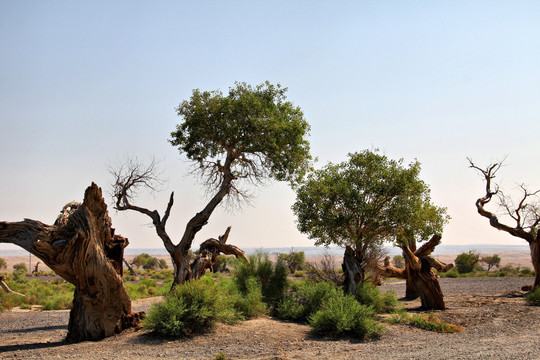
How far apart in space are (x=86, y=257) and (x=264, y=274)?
7.51 meters

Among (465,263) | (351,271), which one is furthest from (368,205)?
(465,263)

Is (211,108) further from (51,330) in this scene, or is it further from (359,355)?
(359,355)

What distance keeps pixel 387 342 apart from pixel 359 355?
199 centimetres

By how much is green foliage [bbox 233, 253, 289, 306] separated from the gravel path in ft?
8.32

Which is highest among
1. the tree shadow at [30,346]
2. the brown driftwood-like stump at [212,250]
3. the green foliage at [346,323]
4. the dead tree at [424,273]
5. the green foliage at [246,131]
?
the green foliage at [246,131]

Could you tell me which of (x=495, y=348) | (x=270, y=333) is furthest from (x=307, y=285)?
(x=495, y=348)

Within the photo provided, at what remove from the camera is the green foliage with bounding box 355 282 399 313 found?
53.5 ft

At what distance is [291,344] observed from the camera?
11.5 meters

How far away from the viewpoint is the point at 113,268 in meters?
12.6

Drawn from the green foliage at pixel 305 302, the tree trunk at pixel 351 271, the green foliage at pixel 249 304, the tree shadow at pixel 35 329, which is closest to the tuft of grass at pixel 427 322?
the green foliage at pixel 305 302

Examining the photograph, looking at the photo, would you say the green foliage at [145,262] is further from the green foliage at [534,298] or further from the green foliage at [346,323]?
the green foliage at [346,323]

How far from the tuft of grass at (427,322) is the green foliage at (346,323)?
208 cm

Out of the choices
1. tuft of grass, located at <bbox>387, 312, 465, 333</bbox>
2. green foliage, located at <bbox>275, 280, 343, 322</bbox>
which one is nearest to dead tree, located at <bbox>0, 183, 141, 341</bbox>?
green foliage, located at <bbox>275, 280, 343, 322</bbox>

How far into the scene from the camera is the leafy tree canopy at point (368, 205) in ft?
54.3
